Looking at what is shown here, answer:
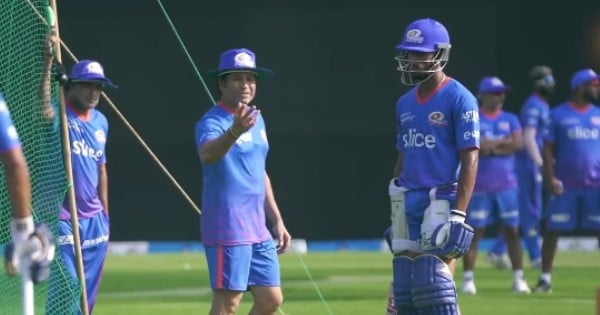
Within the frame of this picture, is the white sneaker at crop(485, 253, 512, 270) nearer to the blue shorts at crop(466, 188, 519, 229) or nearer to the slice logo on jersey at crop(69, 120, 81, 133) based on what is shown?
the blue shorts at crop(466, 188, 519, 229)

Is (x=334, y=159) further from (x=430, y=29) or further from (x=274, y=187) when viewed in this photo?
(x=430, y=29)

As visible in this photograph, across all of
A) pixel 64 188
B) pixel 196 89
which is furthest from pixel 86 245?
pixel 196 89

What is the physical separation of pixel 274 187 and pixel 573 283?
23.5ft

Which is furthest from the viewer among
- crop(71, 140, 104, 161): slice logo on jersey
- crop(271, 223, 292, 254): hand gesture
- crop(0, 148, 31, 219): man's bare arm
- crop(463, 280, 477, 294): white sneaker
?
crop(463, 280, 477, 294): white sneaker

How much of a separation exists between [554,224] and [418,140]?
28.2ft

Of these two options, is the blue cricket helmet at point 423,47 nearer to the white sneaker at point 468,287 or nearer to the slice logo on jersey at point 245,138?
the slice logo on jersey at point 245,138

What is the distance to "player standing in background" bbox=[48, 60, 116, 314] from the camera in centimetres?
1297

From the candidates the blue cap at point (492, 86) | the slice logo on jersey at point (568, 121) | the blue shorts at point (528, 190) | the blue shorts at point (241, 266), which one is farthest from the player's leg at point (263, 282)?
the blue shorts at point (528, 190)

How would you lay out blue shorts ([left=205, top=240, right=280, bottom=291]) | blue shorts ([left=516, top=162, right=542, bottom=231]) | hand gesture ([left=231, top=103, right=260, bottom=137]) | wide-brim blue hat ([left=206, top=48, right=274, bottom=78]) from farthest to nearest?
1. blue shorts ([left=516, top=162, right=542, bottom=231])
2. wide-brim blue hat ([left=206, top=48, right=274, bottom=78])
3. blue shorts ([left=205, top=240, right=280, bottom=291])
4. hand gesture ([left=231, top=103, right=260, bottom=137])

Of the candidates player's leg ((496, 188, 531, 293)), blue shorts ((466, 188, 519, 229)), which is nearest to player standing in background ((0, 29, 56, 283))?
player's leg ((496, 188, 531, 293))

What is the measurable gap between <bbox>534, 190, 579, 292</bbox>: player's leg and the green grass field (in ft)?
0.92

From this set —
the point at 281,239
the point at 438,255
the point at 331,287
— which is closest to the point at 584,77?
the point at 331,287

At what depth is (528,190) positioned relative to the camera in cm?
2333

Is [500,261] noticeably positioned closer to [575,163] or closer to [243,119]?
[575,163]
